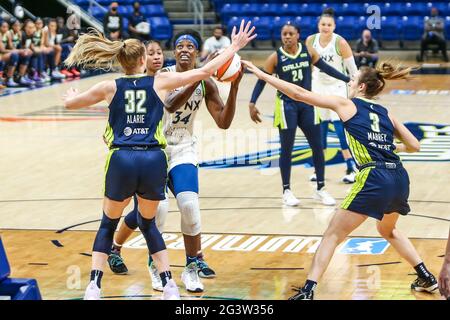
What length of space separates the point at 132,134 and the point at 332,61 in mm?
5260

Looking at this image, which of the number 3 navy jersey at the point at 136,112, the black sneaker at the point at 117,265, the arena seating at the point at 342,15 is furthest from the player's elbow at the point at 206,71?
the arena seating at the point at 342,15

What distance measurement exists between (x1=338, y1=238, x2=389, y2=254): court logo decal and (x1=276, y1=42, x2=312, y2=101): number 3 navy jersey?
221cm

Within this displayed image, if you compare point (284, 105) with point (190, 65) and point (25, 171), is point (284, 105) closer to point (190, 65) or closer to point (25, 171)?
point (190, 65)

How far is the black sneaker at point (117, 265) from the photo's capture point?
7426 millimetres

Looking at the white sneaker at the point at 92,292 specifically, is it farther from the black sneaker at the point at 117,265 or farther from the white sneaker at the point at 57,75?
the white sneaker at the point at 57,75

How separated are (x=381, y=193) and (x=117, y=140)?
183 cm

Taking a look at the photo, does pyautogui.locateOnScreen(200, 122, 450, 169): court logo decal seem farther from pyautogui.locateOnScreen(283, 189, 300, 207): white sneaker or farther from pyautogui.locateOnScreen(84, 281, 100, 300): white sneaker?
pyautogui.locateOnScreen(84, 281, 100, 300): white sneaker

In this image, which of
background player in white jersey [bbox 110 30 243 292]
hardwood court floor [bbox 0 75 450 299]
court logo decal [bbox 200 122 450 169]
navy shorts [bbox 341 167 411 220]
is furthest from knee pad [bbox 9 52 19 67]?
navy shorts [bbox 341 167 411 220]

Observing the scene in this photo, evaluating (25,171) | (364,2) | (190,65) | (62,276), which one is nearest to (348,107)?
Answer: (190,65)

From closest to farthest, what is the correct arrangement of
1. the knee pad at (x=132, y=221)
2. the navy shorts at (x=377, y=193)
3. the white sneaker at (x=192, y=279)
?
the navy shorts at (x=377, y=193)
the white sneaker at (x=192, y=279)
the knee pad at (x=132, y=221)

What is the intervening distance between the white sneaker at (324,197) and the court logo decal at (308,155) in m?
1.96

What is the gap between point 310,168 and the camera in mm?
11812

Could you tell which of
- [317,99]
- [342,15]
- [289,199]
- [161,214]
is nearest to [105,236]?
[161,214]

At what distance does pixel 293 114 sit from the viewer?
9.85 m
